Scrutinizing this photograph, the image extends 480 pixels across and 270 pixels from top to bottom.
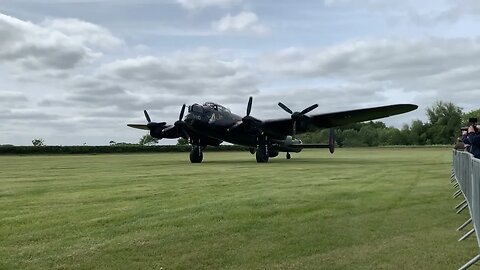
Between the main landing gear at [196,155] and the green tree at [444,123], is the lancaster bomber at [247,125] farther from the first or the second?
the green tree at [444,123]

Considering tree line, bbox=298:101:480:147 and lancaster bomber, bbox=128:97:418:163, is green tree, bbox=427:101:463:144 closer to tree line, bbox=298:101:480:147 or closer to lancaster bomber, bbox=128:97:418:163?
tree line, bbox=298:101:480:147

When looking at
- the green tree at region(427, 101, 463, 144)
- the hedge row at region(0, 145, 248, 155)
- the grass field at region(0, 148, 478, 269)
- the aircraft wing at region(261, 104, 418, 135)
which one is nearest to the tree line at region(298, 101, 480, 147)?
the green tree at region(427, 101, 463, 144)

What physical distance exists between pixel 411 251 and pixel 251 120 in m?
28.6

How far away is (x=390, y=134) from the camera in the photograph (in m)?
140

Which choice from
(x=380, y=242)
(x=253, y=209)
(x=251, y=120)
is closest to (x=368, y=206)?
(x=253, y=209)

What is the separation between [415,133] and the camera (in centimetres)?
13775

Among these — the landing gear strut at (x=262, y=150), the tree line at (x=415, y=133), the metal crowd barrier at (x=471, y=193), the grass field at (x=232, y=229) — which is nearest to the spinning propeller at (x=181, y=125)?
the landing gear strut at (x=262, y=150)

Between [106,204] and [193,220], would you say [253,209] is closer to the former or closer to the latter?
[193,220]

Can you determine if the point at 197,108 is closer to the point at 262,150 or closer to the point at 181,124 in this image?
the point at 181,124

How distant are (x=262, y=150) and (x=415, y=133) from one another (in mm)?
111639

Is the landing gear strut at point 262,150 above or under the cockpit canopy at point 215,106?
under

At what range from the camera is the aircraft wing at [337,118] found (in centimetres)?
3210

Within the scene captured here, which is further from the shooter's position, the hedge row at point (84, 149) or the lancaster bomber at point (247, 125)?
the hedge row at point (84, 149)

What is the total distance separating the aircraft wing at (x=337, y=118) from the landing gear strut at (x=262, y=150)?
3.34 feet
